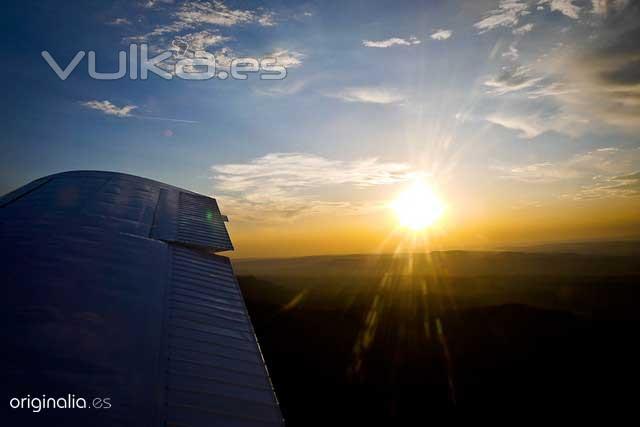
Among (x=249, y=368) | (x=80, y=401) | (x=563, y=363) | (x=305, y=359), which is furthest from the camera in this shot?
(x=563, y=363)

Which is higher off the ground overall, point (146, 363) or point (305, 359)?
point (146, 363)

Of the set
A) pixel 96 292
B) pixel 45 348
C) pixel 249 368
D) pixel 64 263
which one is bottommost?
pixel 249 368

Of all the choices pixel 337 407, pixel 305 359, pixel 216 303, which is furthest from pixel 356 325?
pixel 216 303

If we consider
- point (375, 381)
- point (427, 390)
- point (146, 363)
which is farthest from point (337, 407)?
point (146, 363)

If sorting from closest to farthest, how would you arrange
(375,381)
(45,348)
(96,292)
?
(45,348) < (96,292) < (375,381)

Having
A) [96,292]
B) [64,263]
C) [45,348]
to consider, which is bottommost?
[45,348]

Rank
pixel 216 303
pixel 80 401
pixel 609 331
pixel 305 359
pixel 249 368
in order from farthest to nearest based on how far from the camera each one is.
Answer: pixel 609 331 → pixel 305 359 → pixel 216 303 → pixel 249 368 → pixel 80 401

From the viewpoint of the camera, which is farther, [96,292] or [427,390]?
[427,390]

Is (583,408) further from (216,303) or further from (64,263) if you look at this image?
(64,263)

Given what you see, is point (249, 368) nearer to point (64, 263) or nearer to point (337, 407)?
point (64, 263)

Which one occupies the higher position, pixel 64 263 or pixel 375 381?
pixel 64 263
